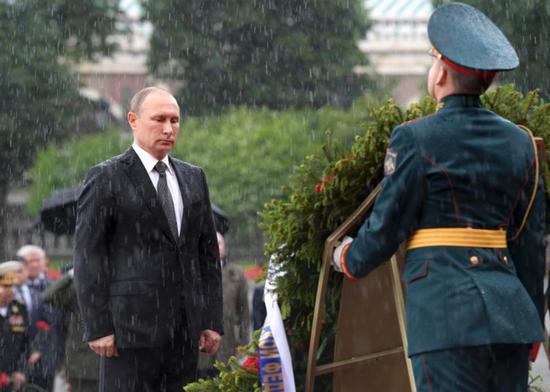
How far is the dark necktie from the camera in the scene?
228 inches

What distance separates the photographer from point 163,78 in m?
48.5

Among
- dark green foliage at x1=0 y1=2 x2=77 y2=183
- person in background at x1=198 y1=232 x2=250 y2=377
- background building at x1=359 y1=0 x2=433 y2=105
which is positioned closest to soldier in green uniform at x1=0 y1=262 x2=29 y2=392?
person in background at x1=198 y1=232 x2=250 y2=377

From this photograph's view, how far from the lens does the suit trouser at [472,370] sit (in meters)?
4.27

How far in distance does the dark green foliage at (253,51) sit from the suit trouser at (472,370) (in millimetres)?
42743

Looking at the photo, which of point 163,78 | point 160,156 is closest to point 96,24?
point 163,78

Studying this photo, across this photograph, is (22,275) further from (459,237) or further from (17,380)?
(459,237)

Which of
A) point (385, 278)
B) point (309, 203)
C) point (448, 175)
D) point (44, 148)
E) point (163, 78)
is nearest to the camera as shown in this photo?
point (448, 175)

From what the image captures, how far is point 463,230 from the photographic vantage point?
4.39 metres

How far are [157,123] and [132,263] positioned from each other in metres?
0.65

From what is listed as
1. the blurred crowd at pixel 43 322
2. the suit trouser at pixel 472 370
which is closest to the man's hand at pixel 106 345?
the suit trouser at pixel 472 370

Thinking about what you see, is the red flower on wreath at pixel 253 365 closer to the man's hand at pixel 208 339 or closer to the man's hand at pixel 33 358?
the man's hand at pixel 208 339

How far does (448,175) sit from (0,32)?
3903cm

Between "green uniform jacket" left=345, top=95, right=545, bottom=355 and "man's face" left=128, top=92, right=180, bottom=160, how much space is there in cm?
160

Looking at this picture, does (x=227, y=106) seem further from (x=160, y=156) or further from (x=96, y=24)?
(x=160, y=156)
